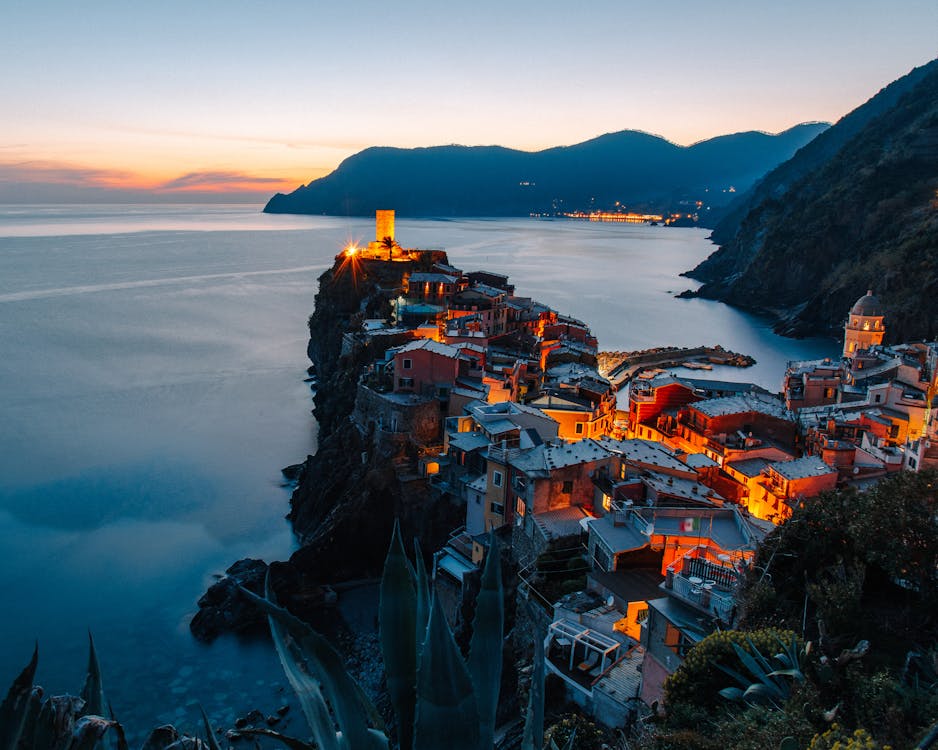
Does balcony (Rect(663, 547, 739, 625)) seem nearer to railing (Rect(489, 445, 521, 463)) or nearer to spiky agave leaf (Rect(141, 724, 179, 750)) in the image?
railing (Rect(489, 445, 521, 463))

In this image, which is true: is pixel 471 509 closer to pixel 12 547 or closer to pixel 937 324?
pixel 12 547

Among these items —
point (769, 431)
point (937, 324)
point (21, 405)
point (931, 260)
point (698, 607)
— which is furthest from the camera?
point (931, 260)

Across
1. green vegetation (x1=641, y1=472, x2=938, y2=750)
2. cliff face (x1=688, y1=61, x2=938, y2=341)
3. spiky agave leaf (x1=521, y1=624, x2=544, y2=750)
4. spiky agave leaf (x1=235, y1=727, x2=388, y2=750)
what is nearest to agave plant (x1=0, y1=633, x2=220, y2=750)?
spiky agave leaf (x1=235, y1=727, x2=388, y2=750)

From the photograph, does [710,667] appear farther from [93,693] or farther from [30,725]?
[30,725]

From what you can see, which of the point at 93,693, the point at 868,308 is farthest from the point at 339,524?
the point at 868,308

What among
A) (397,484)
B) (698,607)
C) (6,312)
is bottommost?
(6,312)

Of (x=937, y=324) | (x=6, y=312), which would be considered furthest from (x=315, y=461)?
(x=6, y=312)

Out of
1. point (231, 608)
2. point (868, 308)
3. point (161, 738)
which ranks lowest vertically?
point (231, 608)
